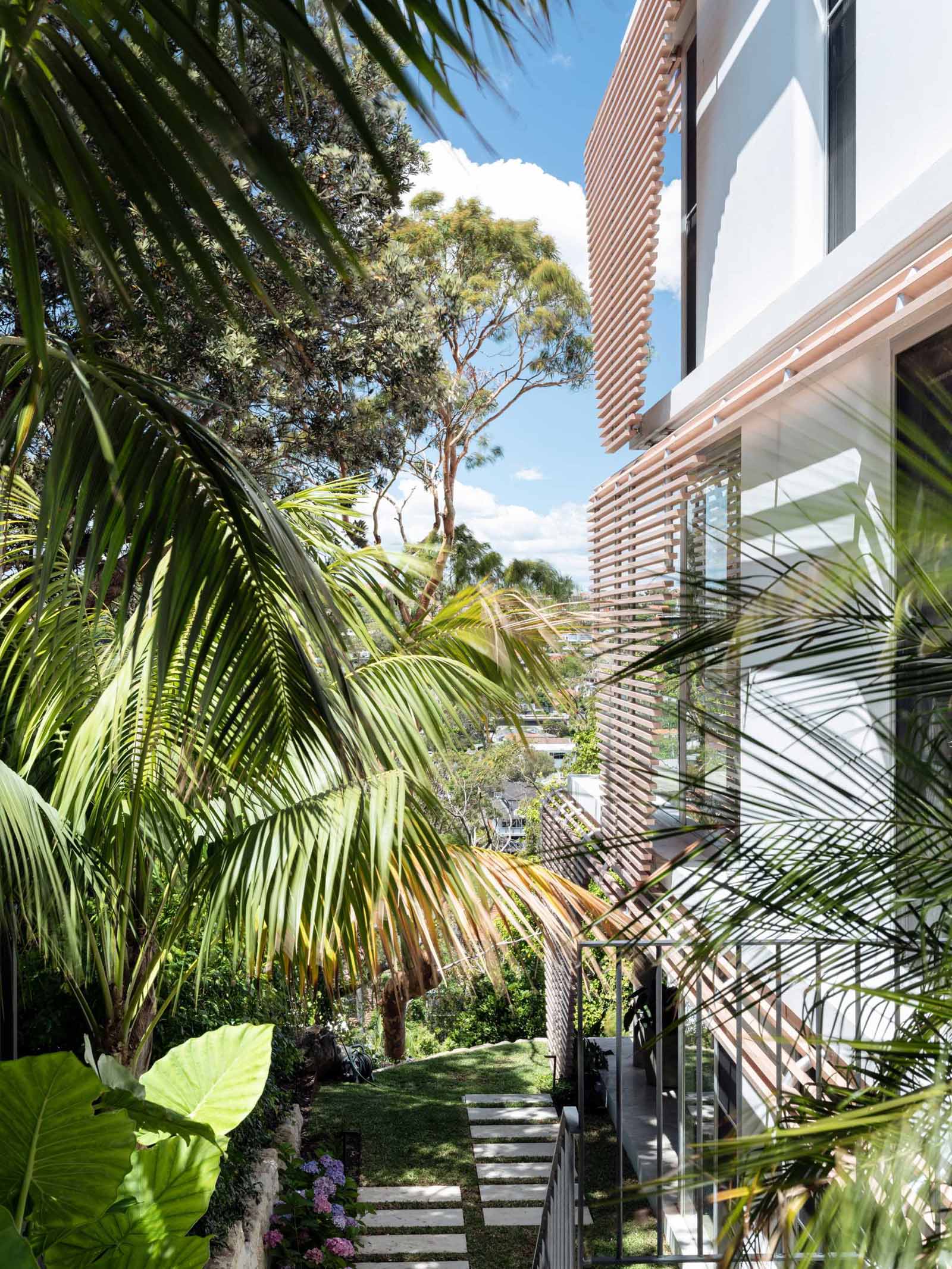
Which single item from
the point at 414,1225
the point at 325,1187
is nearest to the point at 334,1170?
the point at 325,1187

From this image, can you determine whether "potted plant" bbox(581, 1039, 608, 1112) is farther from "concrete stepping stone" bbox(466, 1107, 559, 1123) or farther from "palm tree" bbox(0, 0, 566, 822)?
"palm tree" bbox(0, 0, 566, 822)

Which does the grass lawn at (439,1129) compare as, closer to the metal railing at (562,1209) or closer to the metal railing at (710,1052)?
the metal railing at (710,1052)

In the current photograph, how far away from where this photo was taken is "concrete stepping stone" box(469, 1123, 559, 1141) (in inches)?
301

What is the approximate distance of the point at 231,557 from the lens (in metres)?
1.87

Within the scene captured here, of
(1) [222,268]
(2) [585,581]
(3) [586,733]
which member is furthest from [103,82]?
(3) [586,733]

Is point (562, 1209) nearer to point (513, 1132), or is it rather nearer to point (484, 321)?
point (513, 1132)

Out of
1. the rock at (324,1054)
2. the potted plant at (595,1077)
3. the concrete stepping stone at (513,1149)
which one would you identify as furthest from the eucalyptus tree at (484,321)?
the concrete stepping stone at (513,1149)

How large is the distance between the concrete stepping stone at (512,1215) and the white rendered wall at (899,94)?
589 cm

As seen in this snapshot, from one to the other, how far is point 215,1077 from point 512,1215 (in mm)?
3889

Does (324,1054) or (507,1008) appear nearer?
(324,1054)

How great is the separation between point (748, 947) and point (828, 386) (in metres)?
2.38

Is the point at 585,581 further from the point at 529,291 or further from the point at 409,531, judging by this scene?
the point at 529,291

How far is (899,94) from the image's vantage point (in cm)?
332

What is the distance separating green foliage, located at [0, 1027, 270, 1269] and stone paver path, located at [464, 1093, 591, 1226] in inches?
128
